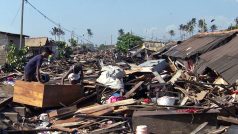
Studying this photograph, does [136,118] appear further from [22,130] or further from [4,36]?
[4,36]

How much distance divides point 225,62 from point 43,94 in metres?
6.16

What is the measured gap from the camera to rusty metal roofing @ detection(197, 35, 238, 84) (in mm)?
12422

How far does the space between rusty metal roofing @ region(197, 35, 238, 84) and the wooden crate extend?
14.4 feet

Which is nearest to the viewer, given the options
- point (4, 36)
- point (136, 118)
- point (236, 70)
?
point (136, 118)

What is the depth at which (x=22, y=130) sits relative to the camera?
9.67m

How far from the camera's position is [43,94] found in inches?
436

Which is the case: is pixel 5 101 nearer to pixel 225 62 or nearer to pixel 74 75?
pixel 74 75

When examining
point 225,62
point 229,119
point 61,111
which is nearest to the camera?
point 229,119

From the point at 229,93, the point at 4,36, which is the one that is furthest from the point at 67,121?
the point at 4,36

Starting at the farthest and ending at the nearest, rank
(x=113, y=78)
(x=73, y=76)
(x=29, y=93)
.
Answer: (x=113, y=78) → (x=73, y=76) → (x=29, y=93)

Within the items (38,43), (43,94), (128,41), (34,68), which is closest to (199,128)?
(43,94)

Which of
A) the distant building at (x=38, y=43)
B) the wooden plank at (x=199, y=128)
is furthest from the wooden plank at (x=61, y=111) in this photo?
the distant building at (x=38, y=43)

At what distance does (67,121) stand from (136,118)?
7.65ft

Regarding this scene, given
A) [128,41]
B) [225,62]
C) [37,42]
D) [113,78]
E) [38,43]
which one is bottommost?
[113,78]
